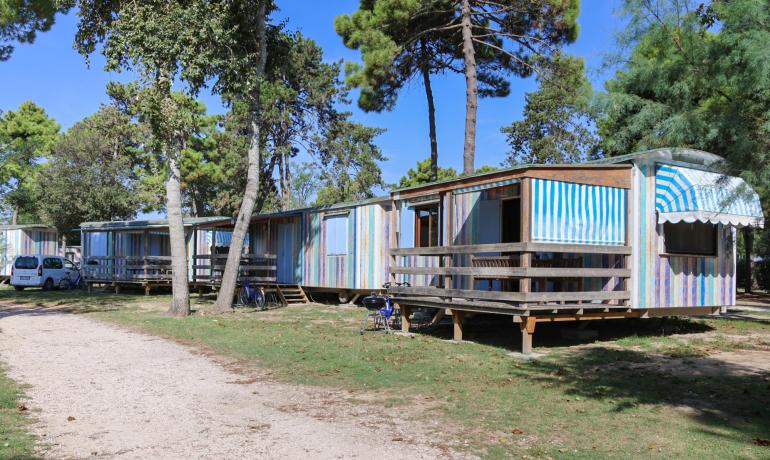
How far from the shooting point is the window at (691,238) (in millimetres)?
10892

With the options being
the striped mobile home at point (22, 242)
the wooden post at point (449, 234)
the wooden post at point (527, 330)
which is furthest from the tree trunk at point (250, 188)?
the striped mobile home at point (22, 242)

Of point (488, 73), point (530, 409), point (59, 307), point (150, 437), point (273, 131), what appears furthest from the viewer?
point (273, 131)

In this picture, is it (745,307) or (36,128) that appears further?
(36,128)

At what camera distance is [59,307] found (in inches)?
686

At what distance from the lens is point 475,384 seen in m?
7.09

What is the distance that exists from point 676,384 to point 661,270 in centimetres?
388

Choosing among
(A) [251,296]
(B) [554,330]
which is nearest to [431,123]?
(A) [251,296]

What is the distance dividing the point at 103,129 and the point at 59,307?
2018 cm

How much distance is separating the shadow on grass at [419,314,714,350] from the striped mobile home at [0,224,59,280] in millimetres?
26218

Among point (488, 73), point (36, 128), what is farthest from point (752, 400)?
point (36, 128)

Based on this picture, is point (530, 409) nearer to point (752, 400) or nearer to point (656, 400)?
point (656, 400)

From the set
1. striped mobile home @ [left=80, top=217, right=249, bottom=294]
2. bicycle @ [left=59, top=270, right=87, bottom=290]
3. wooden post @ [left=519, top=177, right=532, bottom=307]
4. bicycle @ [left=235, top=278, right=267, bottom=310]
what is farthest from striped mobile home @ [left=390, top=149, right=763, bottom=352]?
bicycle @ [left=59, top=270, right=87, bottom=290]

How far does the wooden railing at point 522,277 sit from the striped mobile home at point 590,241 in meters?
0.02

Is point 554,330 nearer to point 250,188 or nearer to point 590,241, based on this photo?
point 590,241
